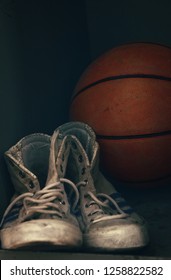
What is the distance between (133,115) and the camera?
143 cm

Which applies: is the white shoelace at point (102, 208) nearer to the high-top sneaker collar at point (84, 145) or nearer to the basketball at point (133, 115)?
the high-top sneaker collar at point (84, 145)

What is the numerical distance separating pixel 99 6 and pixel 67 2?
0.81ft

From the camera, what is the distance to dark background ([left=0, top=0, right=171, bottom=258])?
1.35 m

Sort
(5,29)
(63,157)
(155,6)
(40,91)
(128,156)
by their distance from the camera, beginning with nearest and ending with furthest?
(63,157)
(5,29)
(128,156)
(40,91)
(155,6)

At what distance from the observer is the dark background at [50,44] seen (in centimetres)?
135

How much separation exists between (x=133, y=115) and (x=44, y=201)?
481mm

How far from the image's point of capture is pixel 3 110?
1.28 meters

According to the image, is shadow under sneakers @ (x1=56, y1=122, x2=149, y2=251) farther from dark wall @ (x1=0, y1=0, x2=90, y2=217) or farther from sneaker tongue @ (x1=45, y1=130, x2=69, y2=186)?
dark wall @ (x1=0, y1=0, x2=90, y2=217)

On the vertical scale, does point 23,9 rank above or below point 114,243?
above

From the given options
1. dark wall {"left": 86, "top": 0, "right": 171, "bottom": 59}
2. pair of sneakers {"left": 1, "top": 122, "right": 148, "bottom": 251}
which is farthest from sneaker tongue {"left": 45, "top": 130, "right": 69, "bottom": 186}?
dark wall {"left": 86, "top": 0, "right": 171, "bottom": 59}

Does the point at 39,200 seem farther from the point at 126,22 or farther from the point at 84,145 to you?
the point at 126,22

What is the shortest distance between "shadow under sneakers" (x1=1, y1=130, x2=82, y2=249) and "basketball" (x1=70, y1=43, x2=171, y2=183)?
24 cm

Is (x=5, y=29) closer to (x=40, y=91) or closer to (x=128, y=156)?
(x=40, y=91)

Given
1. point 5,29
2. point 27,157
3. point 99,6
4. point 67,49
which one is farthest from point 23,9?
point 99,6
